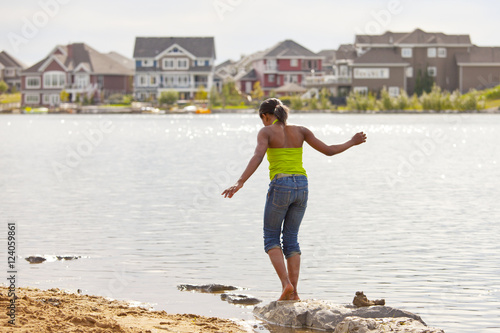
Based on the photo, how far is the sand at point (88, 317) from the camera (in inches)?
365

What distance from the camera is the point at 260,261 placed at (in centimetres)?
1500

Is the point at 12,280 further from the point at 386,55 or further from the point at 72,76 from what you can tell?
the point at 72,76

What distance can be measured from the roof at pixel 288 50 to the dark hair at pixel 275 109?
12523 cm

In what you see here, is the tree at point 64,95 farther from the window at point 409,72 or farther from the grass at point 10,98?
the window at point 409,72

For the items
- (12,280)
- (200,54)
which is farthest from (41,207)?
(200,54)

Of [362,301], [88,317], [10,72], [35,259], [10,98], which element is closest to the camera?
[88,317]

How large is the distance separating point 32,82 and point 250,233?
127m

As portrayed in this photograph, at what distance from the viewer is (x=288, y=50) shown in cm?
13638

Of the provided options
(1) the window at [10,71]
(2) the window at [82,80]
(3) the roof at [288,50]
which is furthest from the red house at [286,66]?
(1) the window at [10,71]

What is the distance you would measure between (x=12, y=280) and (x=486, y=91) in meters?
108

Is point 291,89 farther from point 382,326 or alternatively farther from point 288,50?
point 382,326

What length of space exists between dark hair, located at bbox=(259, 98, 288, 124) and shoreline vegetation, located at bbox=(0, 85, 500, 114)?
100334 mm

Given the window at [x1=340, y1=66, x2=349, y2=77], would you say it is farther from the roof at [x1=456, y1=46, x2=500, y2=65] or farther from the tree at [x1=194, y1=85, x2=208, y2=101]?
the tree at [x1=194, y1=85, x2=208, y2=101]

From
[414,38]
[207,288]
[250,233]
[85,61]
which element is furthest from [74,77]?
[207,288]
